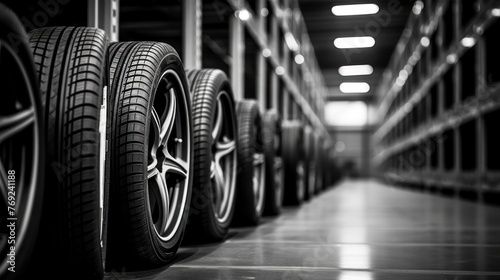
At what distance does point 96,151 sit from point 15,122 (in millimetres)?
305

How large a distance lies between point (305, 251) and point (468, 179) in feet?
19.8

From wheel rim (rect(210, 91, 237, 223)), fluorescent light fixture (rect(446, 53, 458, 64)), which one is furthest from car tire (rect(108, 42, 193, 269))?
fluorescent light fixture (rect(446, 53, 458, 64))

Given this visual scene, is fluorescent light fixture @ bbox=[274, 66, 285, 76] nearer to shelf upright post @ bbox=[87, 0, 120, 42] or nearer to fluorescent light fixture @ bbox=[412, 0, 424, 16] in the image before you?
fluorescent light fixture @ bbox=[412, 0, 424, 16]

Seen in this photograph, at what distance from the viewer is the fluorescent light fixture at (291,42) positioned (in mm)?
10411

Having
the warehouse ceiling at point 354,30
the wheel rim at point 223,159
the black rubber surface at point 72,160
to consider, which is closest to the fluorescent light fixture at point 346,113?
the warehouse ceiling at point 354,30

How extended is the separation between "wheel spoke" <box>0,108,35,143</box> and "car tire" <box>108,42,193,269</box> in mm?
458

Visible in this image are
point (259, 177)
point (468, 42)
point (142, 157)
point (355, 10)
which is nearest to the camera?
point (142, 157)

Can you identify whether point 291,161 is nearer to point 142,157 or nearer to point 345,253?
point 345,253

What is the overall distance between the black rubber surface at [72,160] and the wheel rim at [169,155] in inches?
20.9

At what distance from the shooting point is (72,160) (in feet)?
4.64

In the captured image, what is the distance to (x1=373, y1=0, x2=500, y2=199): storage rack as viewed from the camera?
679cm

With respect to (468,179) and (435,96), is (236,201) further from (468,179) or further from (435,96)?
(435,96)

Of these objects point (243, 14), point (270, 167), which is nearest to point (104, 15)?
point (270, 167)

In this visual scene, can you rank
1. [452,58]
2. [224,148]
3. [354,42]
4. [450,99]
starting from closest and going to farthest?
[224,148] < [452,58] < [450,99] < [354,42]
